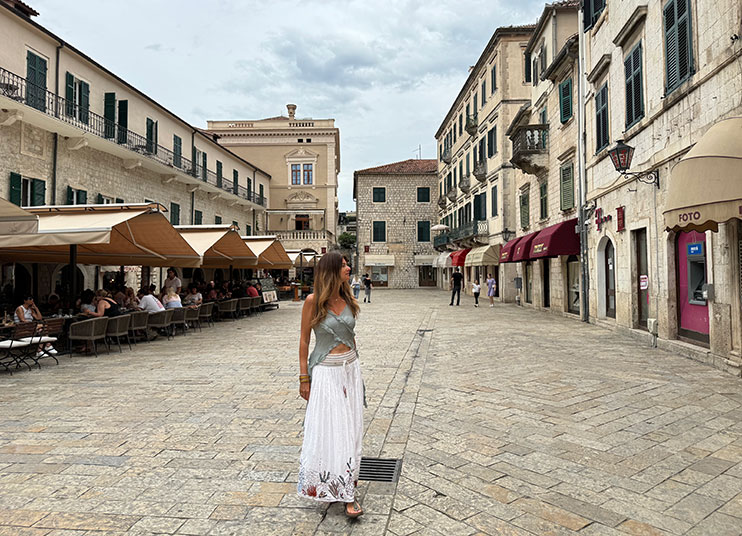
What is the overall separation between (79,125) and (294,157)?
25689mm

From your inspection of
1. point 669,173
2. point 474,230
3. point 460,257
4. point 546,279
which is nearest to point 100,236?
point 669,173

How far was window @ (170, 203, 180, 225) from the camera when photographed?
2491 centimetres

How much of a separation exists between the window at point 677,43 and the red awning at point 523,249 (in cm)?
913

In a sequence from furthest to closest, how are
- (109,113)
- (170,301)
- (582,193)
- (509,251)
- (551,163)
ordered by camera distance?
1. (509,251)
2. (109,113)
3. (551,163)
4. (582,193)
5. (170,301)

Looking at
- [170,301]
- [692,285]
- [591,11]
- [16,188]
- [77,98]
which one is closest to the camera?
[692,285]

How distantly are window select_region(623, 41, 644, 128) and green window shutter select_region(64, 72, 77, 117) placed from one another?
17249 mm

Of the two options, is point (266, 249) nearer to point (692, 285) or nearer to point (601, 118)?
point (601, 118)

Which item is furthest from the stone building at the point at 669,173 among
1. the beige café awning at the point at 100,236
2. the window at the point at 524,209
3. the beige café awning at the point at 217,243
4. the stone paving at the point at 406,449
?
the beige café awning at the point at 217,243

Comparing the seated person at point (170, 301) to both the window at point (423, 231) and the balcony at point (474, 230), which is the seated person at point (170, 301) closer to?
the balcony at point (474, 230)

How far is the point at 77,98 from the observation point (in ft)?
59.3

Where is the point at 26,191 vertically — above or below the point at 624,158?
above

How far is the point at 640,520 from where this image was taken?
9.82 feet

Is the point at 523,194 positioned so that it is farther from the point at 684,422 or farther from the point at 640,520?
the point at 640,520

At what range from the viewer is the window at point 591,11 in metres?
12.7
